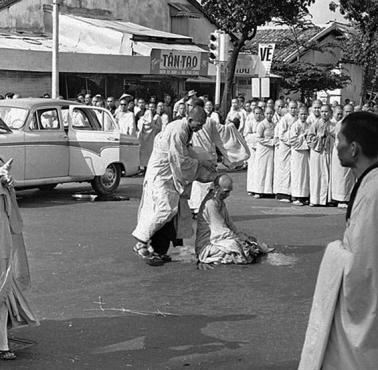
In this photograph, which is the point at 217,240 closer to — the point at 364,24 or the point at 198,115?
the point at 198,115

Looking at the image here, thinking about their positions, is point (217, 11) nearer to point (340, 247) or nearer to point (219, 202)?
Result: point (219, 202)

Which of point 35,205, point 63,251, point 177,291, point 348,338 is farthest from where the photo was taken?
point 35,205

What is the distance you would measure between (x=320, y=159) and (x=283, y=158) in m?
0.84

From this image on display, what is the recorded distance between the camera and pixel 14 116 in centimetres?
1497

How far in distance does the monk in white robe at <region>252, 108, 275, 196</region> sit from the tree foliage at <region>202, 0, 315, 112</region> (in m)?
11.8

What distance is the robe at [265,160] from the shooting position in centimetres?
1694

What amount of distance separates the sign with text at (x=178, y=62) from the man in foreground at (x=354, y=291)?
23566mm

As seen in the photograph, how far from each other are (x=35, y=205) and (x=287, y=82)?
21960 mm

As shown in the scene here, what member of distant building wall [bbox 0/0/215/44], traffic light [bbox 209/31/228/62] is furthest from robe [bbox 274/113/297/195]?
distant building wall [bbox 0/0/215/44]

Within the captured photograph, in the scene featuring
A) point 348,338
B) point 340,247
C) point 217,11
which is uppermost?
point 217,11

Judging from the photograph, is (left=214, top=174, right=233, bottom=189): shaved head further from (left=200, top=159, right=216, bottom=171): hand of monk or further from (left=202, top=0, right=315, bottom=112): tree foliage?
(left=202, top=0, right=315, bottom=112): tree foliage

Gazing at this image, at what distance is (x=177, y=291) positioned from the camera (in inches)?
340

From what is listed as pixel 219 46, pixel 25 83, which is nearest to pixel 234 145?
pixel 219 46

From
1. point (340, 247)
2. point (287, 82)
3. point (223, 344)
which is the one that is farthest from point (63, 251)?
point (287, 82)
